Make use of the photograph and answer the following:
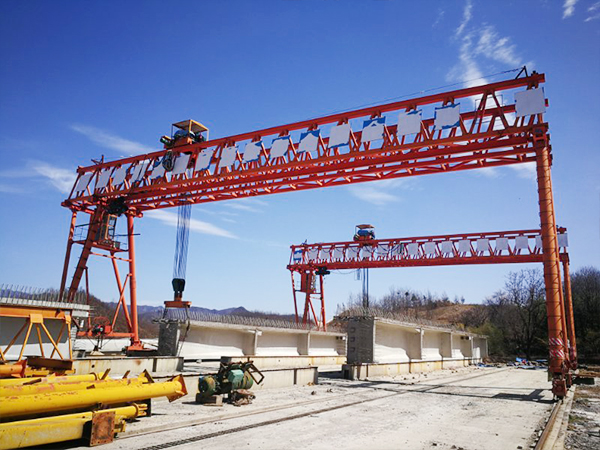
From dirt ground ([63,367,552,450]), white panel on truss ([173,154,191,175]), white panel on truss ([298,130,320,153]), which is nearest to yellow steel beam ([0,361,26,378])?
dirt ground ([63,367,552,450])

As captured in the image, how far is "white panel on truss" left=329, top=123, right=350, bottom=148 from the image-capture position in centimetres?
1495

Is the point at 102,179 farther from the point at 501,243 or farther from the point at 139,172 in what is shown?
the point at 501,243

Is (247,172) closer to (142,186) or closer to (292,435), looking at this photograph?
(142,186)

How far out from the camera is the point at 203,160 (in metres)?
17.4

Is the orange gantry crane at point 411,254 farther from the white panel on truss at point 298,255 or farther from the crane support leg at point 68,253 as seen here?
the crane support leg at point 68,253

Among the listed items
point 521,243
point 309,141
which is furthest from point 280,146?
point 521,243

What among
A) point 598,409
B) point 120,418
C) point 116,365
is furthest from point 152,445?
point 598,409

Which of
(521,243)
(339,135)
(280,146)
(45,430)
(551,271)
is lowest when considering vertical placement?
(45,430)

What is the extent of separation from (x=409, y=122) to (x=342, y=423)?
32.8ft

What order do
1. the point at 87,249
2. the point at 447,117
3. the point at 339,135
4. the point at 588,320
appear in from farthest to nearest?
the point at 588,320, the point at 87,249, the point at 339,135, the point at 447,117

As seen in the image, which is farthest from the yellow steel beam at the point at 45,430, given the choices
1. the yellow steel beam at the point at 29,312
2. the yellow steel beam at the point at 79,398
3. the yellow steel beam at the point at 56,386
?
the yellow steel beam at the point at 29,312

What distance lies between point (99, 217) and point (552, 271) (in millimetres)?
19899

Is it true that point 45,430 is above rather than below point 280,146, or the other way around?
below

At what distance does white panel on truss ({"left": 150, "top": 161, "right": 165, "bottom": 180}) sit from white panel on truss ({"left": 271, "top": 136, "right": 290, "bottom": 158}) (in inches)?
218
